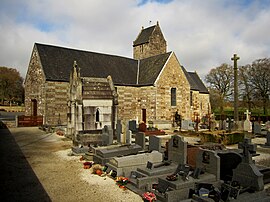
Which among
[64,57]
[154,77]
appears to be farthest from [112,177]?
Result: [64,57]

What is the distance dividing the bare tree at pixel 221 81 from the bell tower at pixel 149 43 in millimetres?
14817

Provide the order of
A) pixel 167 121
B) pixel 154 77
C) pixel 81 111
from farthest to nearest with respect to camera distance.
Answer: pixel 154 77 < pixel 167 121 < pixel 81 111

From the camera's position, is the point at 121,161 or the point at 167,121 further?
the point at 167,121

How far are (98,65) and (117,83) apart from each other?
134 inches

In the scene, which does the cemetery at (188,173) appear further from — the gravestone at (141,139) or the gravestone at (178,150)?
the gravestone at (141,139)

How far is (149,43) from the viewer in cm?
3556

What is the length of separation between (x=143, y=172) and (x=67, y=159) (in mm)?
4746

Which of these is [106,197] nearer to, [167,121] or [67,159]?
[67,159]

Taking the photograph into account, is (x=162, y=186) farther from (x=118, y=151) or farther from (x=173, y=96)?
(x=173, y=96)

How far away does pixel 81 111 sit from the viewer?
14000 mm

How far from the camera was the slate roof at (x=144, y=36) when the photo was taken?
3631cm

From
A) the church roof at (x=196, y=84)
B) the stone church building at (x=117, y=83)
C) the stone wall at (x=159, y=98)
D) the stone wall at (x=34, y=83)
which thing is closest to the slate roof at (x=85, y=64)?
the stone church building at (x=117, y=83)

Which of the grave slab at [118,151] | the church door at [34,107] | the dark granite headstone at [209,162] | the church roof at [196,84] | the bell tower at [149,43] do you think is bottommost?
the grave slab at [118,151]

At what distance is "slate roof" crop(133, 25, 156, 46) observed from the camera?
1430 inches
